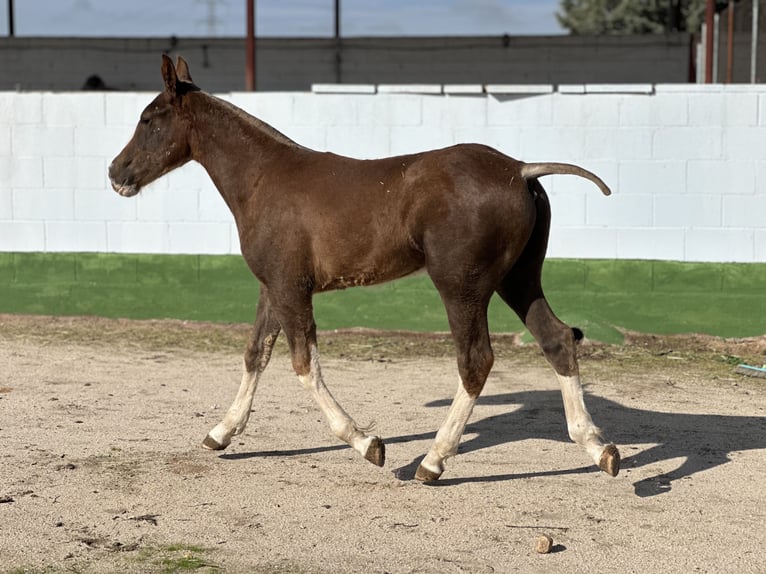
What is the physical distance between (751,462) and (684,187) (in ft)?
13.8

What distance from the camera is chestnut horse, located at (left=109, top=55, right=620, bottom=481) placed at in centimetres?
540

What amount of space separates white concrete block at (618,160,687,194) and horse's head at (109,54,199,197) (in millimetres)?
4898

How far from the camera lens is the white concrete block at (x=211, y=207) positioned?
10492mm

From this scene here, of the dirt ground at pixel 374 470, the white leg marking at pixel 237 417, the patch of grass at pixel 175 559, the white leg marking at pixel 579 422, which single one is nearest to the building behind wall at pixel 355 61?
Result: the dirt ground at pixel 374 470

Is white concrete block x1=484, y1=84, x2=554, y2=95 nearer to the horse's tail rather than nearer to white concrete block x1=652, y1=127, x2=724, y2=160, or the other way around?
white concrete block x1=652, y1=127, x2=724, y2=160

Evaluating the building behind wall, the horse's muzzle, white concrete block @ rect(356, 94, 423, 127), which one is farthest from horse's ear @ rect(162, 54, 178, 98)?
the building behind wall

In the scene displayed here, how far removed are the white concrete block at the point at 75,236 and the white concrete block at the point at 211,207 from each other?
3.48 feet

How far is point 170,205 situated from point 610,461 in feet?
21.1

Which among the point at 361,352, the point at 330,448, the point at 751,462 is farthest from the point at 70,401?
the point at 751,462

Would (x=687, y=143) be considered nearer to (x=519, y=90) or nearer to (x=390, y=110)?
(x=519, y=90)

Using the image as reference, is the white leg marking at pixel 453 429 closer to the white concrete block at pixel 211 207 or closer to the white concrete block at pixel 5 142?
the white concrete block at pixel 211 207

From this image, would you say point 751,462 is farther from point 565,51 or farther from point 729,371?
point 565,51

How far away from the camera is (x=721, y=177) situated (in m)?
9.70

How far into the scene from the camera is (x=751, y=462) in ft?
20.0
